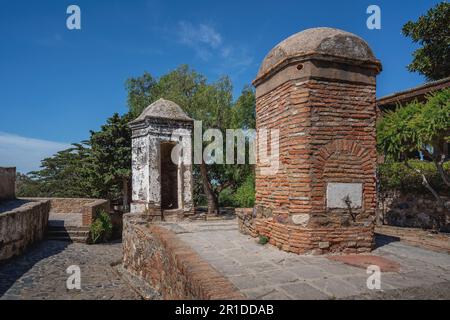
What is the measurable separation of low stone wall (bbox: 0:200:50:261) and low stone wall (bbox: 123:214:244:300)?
2878 millimetres

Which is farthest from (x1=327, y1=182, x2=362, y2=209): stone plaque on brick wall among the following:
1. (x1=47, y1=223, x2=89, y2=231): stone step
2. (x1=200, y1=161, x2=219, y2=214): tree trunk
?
(x1=47, y1=223, x2=89, y2=231): stone step

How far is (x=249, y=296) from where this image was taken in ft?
9.50

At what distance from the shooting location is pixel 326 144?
4.64 m

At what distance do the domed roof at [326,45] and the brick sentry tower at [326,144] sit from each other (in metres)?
0.01

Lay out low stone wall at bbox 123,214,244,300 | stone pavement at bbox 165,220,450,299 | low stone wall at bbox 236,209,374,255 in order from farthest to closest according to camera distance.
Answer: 1. low stone wall at bbox 236,209,374,255
2. low stone wall at bbox 123,214,244,300
3. stone pavement at bbox 165,220,450,299

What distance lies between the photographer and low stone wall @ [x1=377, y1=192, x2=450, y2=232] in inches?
375

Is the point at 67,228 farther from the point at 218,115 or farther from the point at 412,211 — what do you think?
the point at 412,211

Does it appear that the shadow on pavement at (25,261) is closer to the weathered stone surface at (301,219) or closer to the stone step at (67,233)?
the stone step at (67,233)

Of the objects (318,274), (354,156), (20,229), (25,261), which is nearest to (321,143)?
(354,156)

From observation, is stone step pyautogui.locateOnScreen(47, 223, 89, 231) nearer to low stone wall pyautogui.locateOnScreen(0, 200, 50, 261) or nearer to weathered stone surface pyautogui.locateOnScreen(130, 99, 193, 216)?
low stone wall pyautogui.locateOnScreen(0, 200, 50, 261)

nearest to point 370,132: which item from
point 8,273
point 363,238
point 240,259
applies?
point 363,238

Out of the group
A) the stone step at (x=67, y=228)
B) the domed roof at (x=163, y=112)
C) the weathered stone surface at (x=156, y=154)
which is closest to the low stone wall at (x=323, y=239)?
the weathered stone surface at (x=156, y=154)

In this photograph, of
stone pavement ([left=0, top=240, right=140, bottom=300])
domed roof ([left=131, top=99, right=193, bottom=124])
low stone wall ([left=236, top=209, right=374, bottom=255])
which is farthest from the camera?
domed roof ([left=131, top=99, right=193, bottom=124])
